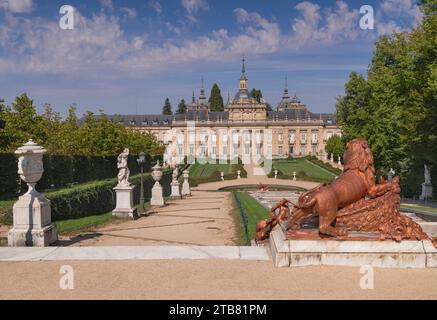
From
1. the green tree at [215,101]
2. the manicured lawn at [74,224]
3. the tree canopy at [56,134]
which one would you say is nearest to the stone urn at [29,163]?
the manicured lawn at [74,224]

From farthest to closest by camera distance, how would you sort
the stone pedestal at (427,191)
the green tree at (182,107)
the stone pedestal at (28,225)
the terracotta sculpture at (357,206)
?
1. the green tree at (182,107)
2. the stone pedestal at (427,191)
3. the stone pedestal at (28,225)
4. the terracotta sculpture at (357,206)

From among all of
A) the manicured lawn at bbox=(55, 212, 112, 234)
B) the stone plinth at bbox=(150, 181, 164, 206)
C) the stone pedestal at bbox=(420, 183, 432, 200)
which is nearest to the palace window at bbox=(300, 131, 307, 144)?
the stone pedestal at bbox=(420, 183, 432, 200)

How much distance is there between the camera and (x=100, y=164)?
28.3 meters

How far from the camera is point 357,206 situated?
7.35 meters

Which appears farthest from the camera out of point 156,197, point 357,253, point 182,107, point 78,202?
point 182,107

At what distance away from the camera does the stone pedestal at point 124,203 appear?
50.3 ft

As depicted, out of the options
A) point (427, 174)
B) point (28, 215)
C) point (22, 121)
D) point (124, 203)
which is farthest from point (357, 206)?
point (22, 121)

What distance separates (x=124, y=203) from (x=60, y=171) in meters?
9.40

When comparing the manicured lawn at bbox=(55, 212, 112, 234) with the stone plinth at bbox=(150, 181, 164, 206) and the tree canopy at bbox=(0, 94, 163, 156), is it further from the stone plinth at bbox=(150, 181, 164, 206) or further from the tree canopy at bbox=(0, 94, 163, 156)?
the tree canopy at bbox=(0, 94, 163, 156)

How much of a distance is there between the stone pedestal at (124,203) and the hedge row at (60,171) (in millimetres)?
6214

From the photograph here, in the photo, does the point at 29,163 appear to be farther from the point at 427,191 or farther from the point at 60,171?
the point at 427,191

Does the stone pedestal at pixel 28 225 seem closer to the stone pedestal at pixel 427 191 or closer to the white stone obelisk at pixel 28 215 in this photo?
the white stone obelisk at pixel 28 215

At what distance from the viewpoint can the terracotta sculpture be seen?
22.7 feet

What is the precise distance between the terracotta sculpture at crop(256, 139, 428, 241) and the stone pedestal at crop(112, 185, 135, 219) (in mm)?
8999
